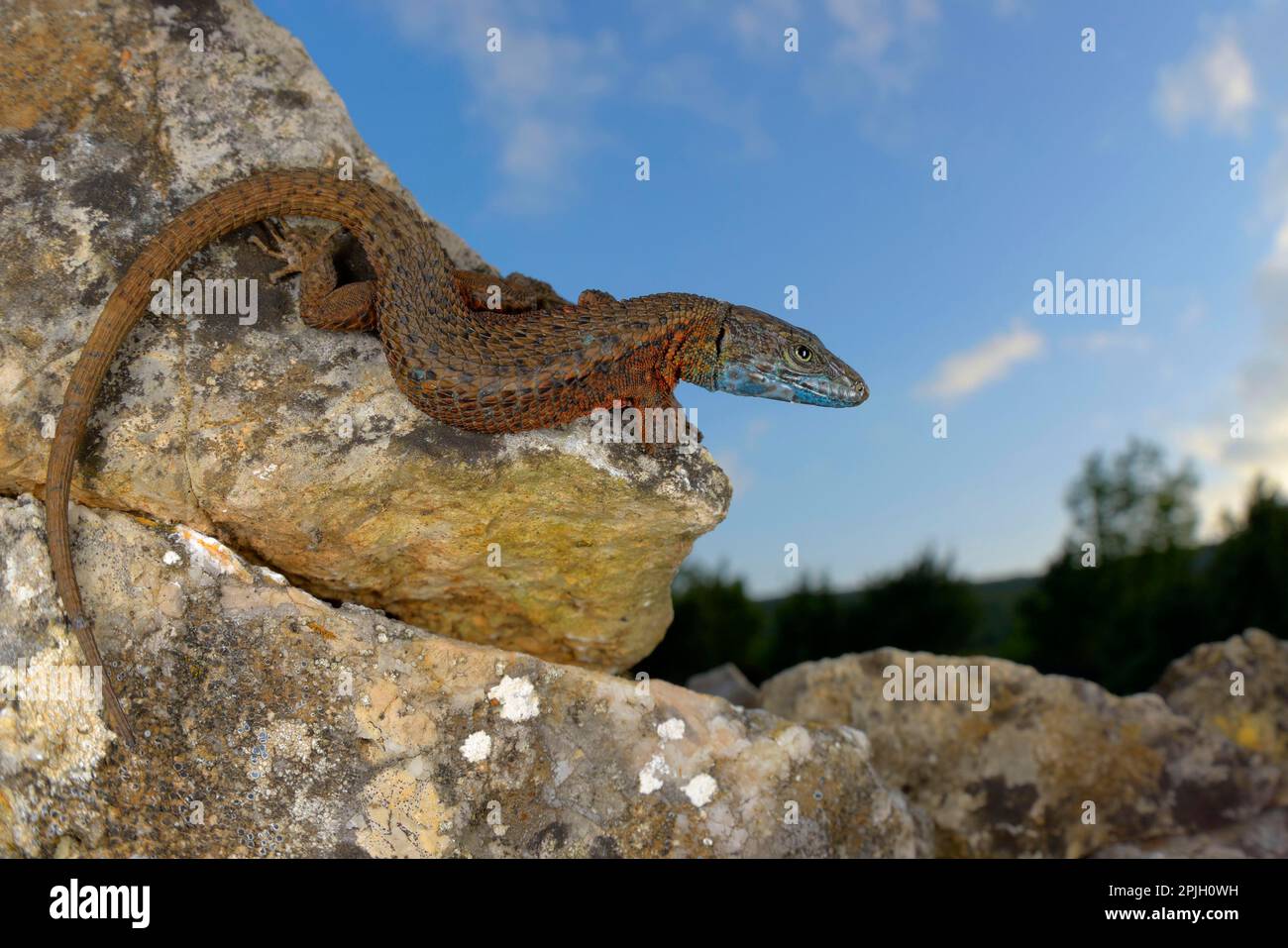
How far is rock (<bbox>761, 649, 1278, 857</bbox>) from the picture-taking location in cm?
808

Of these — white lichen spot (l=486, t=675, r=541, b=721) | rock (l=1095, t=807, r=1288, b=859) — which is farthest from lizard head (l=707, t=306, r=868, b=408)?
rock (l=1095, t=807, r=1288, b=859)

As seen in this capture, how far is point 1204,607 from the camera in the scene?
19.3m

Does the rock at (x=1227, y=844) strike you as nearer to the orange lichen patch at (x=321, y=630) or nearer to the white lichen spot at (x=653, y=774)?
the white lichen spot at (x=653, y=774)

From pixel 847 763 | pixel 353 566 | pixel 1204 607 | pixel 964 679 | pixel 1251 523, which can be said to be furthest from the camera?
pixel 1251 523

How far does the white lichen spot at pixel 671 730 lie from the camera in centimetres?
629

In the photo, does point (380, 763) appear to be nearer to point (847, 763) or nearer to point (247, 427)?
point (247, 427)

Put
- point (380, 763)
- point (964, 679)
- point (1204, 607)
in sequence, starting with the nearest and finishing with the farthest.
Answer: point (380, 763)
point (964, 679)
point (1204, 607)

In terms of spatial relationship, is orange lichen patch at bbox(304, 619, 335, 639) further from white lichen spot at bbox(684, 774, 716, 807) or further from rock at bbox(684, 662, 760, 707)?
rock at bbox(684, 662, 760, 707)

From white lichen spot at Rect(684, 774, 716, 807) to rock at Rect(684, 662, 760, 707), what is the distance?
143 inches

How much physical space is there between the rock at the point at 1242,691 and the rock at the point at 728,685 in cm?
410

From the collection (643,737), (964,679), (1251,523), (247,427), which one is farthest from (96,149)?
(1251,523)

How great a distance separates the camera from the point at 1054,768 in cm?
820

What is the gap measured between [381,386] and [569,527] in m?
1.45

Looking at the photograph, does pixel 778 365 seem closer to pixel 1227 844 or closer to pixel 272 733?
pixel 272 733
